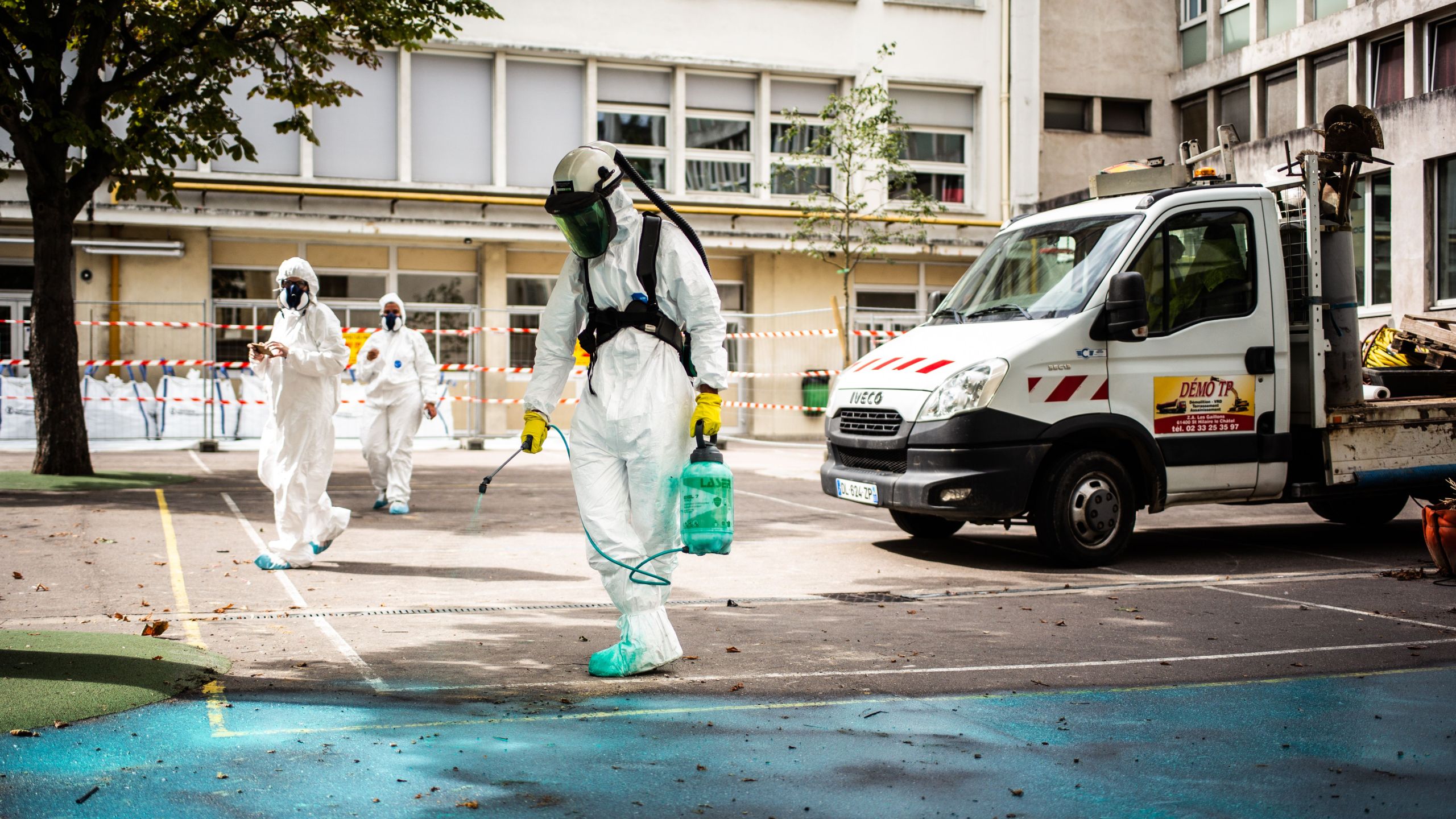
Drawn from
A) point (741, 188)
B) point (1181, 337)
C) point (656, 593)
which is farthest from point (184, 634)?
point (741, 188)

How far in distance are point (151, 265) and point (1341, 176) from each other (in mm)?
20630

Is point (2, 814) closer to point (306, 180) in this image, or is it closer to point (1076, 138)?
point (306, 180)

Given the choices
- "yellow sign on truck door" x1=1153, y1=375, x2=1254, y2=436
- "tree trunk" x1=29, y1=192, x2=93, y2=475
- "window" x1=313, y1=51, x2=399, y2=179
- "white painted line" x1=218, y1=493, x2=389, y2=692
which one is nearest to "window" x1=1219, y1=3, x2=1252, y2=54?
"window" x1=313, y1=51, x2=399, y2=179

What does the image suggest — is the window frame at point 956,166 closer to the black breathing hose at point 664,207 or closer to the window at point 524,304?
the window at point 524,304

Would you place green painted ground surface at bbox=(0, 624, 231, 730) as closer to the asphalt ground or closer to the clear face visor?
the asphalt ground

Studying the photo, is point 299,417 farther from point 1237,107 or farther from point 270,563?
point 1237,107

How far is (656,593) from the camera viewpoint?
5.82 metres

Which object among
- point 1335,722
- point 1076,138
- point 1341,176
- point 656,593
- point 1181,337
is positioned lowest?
point 1335,722

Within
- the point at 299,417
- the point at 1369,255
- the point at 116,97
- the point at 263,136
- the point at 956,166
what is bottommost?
the point at 299,417

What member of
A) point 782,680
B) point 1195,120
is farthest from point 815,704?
point 1195,120

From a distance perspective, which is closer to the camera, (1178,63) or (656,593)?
(656,593)

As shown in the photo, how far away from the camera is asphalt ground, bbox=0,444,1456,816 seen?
13.7 feet

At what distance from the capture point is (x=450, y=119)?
25.7 meters

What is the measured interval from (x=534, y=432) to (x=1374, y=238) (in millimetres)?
19079
